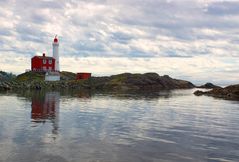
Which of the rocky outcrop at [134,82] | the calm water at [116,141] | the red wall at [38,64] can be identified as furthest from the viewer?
the red wall at [38,64]

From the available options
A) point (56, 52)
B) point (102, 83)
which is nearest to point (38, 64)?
point (56, 52)

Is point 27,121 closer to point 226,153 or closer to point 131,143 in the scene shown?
point 131,143

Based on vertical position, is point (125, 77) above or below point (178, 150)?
above

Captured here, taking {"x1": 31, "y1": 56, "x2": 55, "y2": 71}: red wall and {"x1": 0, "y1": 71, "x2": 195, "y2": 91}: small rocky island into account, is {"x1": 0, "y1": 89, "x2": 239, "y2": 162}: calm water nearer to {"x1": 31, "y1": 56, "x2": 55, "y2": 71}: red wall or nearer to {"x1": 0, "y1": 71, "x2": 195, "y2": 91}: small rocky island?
{"x1": 0, "y1": 71, "x2": 195, "y2": 91}: small rocky island

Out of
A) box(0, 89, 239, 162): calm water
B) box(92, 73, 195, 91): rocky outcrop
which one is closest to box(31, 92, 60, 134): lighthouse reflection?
box(0, 89, 239, 162): calm water

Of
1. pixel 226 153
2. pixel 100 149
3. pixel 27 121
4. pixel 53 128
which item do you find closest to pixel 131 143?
pixel 100 149

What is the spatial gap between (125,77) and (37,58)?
38859mm

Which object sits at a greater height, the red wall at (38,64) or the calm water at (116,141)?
the red wall at (38,64)

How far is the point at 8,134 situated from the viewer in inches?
934

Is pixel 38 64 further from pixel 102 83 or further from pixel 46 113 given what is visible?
pixel 46 113

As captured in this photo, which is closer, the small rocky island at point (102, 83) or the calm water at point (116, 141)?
the calm water at point (116, 141)

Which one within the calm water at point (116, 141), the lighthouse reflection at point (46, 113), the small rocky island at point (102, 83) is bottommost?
the calm water at point (116, 141)

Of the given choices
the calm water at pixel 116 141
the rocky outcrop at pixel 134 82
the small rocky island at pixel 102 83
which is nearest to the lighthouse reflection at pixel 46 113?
the calm water at pixel 116 141

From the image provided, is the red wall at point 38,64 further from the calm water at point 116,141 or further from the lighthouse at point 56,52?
the calm water at point 116,141
